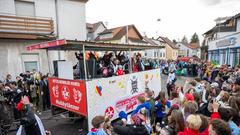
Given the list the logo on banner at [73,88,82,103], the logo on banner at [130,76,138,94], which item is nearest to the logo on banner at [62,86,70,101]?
the logo on banner at [73,88,82,103]

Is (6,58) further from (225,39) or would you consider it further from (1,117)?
(225,39)

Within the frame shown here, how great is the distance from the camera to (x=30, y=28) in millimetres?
12680

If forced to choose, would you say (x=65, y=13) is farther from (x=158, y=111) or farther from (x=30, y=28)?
(x=158, y=111)

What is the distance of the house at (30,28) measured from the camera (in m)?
11.9

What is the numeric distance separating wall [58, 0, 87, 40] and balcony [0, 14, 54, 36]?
1.21 meters

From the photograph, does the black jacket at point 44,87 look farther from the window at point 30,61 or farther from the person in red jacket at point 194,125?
the person in red jacket at point 194,125

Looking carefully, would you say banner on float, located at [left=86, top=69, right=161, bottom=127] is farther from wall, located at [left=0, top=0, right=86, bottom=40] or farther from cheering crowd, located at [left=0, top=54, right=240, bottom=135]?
wall, located at [left=0, top=0, right=86, bottom=40]

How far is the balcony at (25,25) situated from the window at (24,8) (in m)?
0.68

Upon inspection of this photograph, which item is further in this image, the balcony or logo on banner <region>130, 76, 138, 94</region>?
the balcony

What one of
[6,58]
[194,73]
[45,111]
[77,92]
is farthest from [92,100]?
[194,73]

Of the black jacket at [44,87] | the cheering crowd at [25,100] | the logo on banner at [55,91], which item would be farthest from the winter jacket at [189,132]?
the black jacket at [44,87]

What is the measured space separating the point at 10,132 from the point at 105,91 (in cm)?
367

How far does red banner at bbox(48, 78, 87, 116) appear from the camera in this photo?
541cm

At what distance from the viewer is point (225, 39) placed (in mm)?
21016
